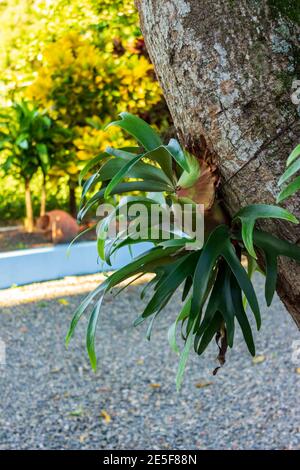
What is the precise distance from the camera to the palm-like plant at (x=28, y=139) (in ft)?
21.4

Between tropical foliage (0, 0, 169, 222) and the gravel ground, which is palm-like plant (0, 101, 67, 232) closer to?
tropical foliage (0, 0, 169, 222)

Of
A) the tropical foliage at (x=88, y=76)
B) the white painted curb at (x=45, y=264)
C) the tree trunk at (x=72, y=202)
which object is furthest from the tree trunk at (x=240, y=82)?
the tree trunk at (x=72, y=202)

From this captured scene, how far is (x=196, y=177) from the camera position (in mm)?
1479

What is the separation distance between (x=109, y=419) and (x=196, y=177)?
2257 millimetres

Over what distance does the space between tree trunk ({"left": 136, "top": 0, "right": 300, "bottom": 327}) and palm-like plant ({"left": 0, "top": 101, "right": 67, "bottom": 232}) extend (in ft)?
16.8

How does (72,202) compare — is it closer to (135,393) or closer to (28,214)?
(28,214)

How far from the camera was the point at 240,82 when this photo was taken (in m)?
1.34

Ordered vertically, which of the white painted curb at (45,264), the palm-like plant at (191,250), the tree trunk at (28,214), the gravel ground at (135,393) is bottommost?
the gravel ground at (135,393)

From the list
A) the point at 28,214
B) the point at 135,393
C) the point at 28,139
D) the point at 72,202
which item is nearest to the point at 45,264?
the point at 28,214

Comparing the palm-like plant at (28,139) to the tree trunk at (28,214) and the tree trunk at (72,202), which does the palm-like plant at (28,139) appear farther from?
the tree trunk at (72,202)

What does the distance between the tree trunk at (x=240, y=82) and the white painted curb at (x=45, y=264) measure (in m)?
4.27

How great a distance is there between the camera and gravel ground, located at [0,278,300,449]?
332 cm

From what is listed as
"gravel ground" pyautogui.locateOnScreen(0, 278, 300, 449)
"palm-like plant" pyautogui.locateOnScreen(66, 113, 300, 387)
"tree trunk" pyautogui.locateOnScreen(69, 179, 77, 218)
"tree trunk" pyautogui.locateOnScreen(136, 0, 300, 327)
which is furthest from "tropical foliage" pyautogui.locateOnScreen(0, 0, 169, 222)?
"tree trunk" pyautogui.locateOnScreen(136, 0, 300, 327)
